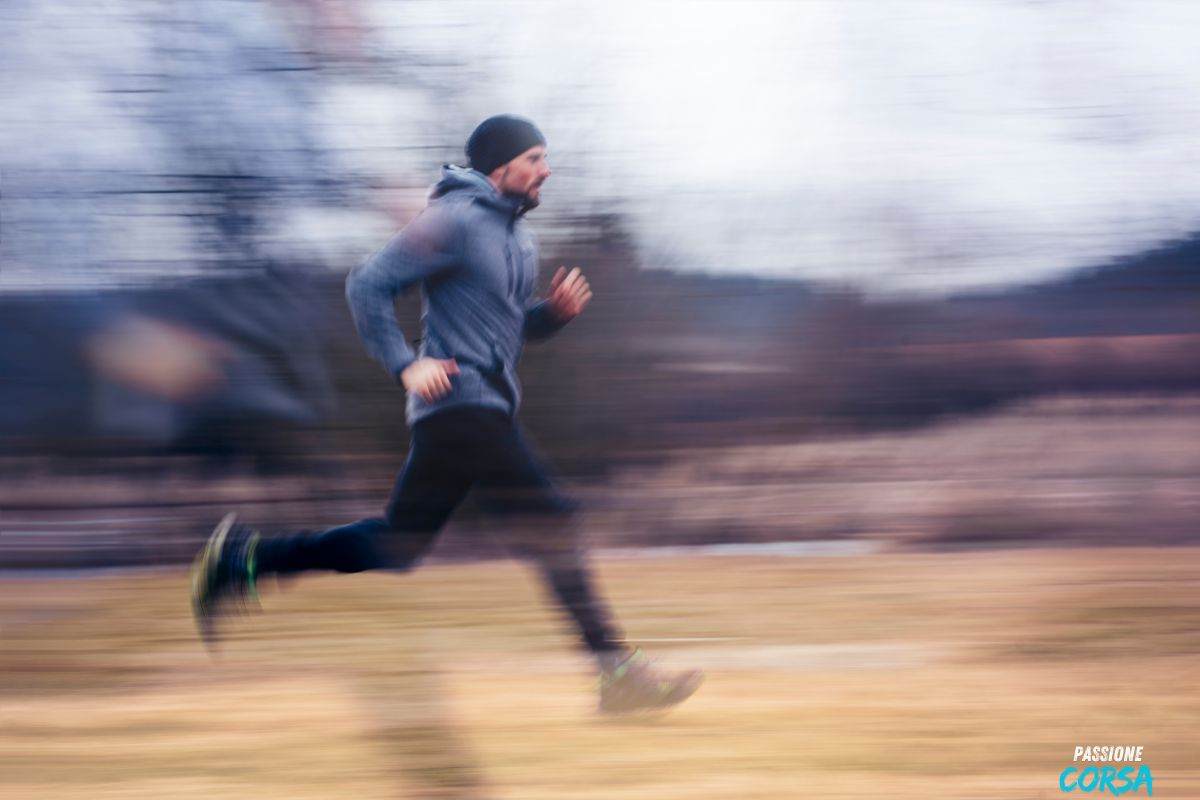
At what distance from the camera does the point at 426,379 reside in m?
3.37

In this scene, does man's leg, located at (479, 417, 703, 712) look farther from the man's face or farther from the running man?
the man's face

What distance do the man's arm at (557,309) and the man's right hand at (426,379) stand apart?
1.46ft

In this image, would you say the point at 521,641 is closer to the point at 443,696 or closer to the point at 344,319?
the point at 443,696

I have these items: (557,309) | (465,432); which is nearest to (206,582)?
(465,432)

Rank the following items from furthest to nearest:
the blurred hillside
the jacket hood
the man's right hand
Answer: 1. the blurred hillside
2. the jacket hood
3. the man's right hand

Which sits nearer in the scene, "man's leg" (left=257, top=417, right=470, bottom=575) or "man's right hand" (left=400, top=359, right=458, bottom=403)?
"man's right hand" (left=400, top=359, right=458, bottom=403)

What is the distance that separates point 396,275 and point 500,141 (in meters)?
0.53

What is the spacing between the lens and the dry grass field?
121 inches

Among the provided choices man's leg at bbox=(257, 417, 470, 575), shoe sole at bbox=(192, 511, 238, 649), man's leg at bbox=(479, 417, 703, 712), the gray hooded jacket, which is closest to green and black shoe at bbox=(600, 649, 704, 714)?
man's leg at bbox=(479, 417, 703, 712)

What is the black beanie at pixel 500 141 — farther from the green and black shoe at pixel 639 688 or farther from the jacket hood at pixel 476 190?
the green and black shoe at pixel 639 688

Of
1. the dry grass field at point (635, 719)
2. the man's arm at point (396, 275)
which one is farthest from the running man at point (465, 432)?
the dry grass field at point (635, 719)

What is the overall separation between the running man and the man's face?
0.16 ft

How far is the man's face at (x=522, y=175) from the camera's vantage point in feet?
12.1

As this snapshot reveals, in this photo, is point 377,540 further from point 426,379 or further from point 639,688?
point 639,688
